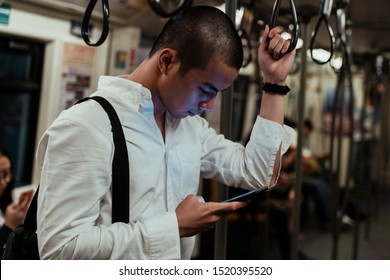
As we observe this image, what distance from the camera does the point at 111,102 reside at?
2.61 ft

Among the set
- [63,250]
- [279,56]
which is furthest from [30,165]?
[279,56]

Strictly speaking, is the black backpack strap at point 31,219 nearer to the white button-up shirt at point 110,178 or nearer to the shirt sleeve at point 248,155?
the white button-up shirt at point 110,178

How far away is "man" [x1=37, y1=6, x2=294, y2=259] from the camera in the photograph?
71cm

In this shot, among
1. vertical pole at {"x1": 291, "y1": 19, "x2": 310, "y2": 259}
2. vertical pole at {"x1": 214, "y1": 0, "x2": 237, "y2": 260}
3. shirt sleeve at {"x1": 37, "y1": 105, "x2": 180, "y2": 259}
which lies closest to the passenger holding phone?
shirt sleeve at {"x1": 37, "y1": 105, "x2": 180, "y2": 259}

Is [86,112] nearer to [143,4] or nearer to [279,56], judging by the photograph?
[279,56]

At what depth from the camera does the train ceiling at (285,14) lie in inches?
42.0

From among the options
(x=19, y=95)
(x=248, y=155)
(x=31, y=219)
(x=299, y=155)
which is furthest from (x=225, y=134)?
(x=19, y=95)

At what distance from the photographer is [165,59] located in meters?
0.78

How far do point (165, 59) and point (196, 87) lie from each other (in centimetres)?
8

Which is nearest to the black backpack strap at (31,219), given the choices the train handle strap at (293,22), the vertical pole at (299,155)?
the train handle strap at (293,22)

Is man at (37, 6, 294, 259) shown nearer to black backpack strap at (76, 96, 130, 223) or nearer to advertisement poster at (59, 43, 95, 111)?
black backpack strap at (76, 96, 130, 223)

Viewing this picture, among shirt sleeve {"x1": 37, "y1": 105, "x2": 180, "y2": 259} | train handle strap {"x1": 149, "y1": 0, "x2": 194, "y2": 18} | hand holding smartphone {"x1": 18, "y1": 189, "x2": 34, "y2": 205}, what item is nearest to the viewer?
train handle strap {"x1": 149, "y1": 0, "x2": 194, "y2": 18}

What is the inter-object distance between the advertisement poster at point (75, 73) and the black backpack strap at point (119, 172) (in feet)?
1.21

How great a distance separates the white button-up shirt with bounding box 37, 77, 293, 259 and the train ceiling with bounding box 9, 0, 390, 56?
0.68 ft
